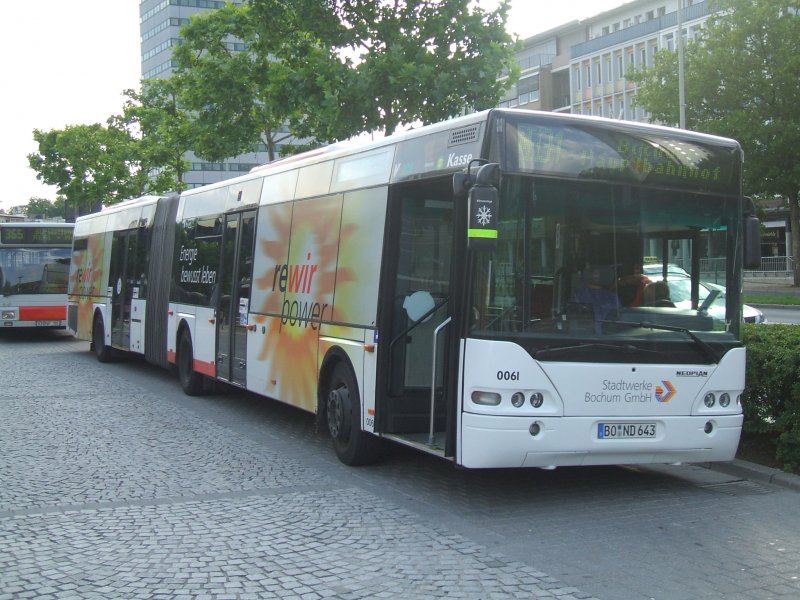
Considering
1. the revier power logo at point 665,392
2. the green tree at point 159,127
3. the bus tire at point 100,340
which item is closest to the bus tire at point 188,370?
the bus tire at point 100,340

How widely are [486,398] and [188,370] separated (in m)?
8.41

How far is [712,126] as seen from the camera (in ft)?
126

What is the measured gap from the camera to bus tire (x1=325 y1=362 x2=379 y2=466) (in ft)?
29.3

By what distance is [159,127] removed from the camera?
1663 inches

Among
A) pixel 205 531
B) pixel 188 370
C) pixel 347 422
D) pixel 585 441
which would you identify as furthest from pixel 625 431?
pixel 188 370

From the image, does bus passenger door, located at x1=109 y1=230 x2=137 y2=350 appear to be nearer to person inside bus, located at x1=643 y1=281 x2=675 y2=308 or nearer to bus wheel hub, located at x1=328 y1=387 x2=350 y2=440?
bus wheel hub, located at x1=328 y1=387 x2=350 y2=440

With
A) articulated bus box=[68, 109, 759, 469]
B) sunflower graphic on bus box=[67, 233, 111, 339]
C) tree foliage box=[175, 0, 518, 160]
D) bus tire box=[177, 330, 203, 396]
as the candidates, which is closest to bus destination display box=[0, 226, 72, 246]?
sunflower graphic on bus box=[67, 233, 111, 339]

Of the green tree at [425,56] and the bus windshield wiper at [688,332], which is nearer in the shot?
the bus windshield wiper at [688,332]

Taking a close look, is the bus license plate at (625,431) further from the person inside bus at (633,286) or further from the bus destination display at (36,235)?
the bus destination display at (36,235)

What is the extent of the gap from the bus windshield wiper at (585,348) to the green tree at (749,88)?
32.5 metres

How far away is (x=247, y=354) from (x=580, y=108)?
68335 mm

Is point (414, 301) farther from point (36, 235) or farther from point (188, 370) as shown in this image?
point (36, 235)

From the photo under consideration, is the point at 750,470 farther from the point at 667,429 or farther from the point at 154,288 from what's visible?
the point at 154,288

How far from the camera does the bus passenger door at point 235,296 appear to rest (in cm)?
1227
